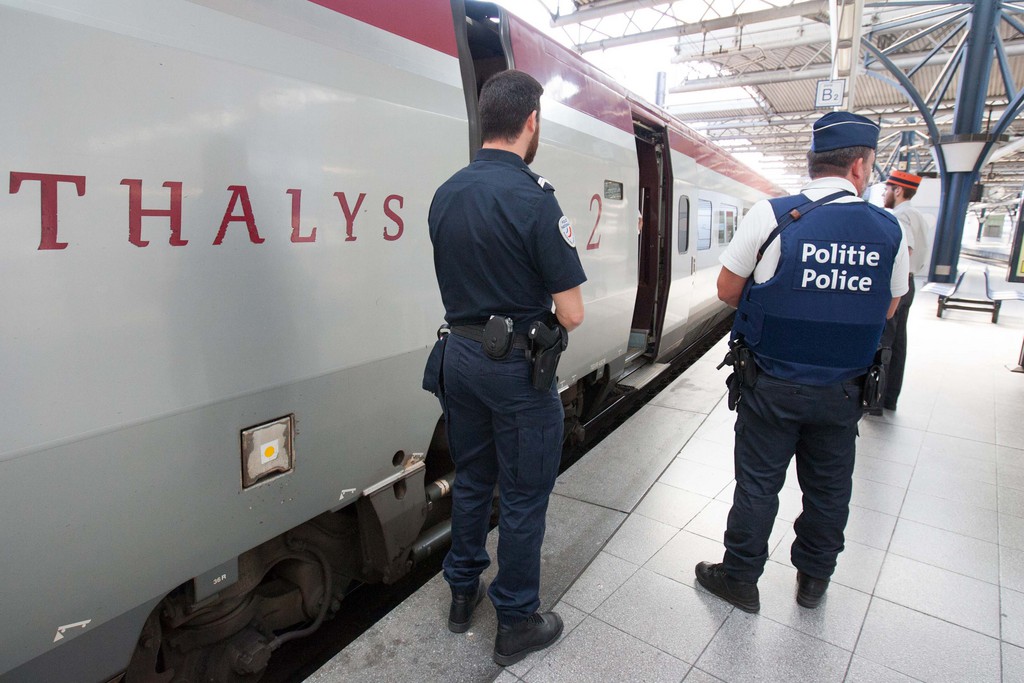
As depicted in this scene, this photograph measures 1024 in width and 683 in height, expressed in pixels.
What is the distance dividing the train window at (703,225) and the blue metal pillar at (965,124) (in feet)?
27.9

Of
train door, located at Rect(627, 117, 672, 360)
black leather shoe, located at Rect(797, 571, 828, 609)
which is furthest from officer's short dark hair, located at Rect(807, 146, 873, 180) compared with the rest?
train door, located at Rect(627, 117, 672, 360)

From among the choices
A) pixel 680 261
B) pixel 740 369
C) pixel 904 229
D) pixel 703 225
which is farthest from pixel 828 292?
pixel 703 225

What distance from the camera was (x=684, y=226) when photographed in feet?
19.7

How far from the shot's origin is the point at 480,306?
6.32ft

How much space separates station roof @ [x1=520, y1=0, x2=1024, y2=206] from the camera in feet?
31.8

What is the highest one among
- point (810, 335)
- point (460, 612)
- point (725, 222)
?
point (725, 222)

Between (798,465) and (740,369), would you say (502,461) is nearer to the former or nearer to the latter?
(740,369)

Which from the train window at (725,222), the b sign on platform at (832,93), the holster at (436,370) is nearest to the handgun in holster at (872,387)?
the holster at (436,370)

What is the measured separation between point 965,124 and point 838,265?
1411cm

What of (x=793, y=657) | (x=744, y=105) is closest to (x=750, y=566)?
(x=793, y=657)

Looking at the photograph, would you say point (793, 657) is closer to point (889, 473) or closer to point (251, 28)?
point (889, 473)

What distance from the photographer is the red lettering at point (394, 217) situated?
2.07 meters

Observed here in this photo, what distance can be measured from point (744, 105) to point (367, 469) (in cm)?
1987

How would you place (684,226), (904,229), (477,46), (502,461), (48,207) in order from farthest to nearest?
(684,226) → (904,229) → (477,46) → (502,461) → (48,207)
